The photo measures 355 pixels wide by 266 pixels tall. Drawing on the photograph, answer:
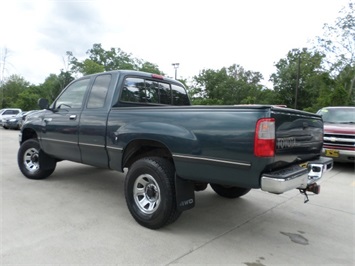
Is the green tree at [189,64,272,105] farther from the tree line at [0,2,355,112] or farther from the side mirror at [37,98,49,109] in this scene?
the side mirror at [37,98,49,109]

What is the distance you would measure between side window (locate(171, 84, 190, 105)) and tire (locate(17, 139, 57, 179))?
2.68 metres

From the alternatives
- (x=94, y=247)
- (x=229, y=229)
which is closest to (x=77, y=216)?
(x=94, y=247)

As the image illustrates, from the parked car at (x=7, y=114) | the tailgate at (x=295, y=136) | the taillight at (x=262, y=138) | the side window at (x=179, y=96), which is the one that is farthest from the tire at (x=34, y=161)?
the parked car at (x=7, y=114)

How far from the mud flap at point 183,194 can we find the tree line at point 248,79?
2564cm

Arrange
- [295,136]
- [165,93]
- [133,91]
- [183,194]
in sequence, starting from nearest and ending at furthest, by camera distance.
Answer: [295,136] < [183,194] < [133,91] < [165,93]

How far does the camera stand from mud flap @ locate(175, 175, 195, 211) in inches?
127

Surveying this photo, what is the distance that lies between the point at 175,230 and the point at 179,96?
2.47 metres

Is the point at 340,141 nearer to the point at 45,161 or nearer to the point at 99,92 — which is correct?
the point at 99,92

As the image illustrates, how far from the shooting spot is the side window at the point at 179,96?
198 inches

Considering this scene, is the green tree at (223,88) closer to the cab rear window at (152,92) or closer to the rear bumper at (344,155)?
the rear bumper at (344,155)

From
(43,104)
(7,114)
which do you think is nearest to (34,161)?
(43,104)

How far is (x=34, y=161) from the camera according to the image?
5.59m

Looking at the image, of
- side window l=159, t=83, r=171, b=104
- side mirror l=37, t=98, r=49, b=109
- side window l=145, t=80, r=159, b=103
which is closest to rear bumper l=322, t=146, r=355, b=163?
side window l=159, t=83, r=171, b=104

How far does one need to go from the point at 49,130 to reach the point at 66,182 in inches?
43.6
